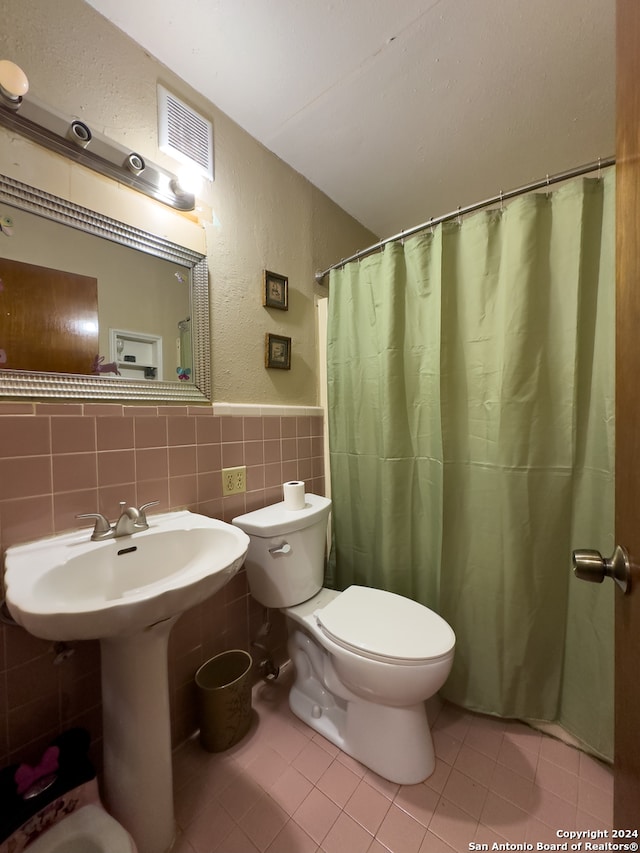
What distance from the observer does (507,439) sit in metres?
1.06

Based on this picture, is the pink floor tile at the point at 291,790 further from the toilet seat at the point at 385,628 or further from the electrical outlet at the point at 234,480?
the electrical outlet at the point at 234,480

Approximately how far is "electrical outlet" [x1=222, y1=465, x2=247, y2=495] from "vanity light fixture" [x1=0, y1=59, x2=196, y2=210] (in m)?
0.92

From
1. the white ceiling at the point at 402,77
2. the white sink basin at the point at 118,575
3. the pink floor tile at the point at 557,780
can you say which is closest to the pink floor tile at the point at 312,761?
the pink floor tile at the point at 557,780

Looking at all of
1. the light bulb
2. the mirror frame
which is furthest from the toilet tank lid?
the light bulb

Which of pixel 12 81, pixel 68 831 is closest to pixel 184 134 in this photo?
pixel 12 81

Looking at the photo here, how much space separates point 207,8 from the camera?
889 mm

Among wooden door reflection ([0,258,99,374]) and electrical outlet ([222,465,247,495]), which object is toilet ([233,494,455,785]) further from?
wooden door reflection ([0,258,99,374])

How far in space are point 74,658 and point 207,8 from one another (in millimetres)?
1833

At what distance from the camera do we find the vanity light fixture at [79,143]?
731 millimetres

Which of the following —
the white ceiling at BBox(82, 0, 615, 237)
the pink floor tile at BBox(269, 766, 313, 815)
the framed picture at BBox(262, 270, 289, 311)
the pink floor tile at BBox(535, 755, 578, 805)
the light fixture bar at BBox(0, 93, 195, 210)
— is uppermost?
the white ceiling at BBox(82, 0, 615, 237)

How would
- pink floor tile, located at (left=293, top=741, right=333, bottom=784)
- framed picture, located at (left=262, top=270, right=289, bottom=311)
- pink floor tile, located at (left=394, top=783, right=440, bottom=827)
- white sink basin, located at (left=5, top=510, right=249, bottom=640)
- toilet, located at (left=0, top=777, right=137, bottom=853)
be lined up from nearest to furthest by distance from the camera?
white sink basin, located at (left=5, top=510, right=249, bottom=640) → toilet, located at (left=0, top=777, right=137, bottom=853) → pink floor tile, located at (left=394, top=783, right=440, bottom=827) → pink floor tile, located at (left=293, top=741, right=333, bottom=784) → framed picture, located at (left=262, top=270, right=289, bottom=311)

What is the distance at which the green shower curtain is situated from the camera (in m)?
0.98

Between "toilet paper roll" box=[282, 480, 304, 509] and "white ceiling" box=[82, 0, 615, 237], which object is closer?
"white ceiling" box=[82, 0, 615, 237]

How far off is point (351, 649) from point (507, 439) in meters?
0.82
